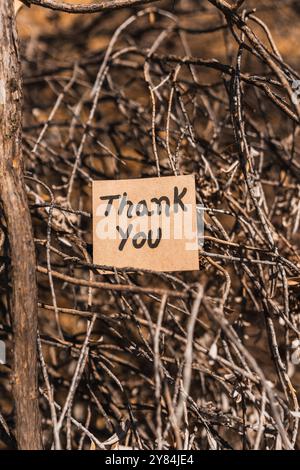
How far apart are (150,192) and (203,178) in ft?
0.62

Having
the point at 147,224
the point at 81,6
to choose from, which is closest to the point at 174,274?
the point at 147,224

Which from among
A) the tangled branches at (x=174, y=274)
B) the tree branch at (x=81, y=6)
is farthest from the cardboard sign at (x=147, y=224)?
the tree branch at (x=81, y=6)

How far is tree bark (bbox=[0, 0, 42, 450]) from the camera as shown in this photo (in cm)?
64

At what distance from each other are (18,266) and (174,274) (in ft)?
1.22

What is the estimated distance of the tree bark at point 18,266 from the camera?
0.64m

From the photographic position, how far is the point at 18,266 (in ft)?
2.12

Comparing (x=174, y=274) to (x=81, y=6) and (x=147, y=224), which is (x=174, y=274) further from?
(x=81, y=6)

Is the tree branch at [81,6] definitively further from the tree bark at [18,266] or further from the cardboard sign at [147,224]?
the cardboard sign at [147,224]

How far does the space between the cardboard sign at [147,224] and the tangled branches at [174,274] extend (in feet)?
0.07

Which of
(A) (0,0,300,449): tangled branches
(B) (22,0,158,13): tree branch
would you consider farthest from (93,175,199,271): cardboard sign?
(B) (22,0,158,13): tree branch

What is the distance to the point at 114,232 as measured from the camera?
72cm

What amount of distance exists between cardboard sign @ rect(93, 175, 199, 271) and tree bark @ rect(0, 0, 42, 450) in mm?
100
